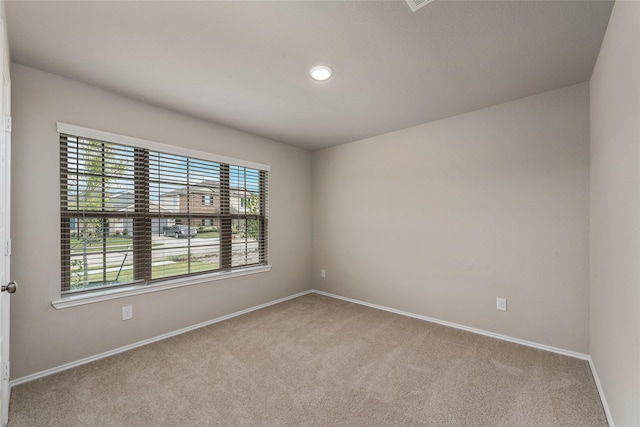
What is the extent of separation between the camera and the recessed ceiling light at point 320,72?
2.22 m

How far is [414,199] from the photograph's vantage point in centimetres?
355

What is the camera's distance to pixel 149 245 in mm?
2877

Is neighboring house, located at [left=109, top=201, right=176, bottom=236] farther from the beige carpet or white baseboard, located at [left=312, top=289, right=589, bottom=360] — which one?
white baseboard, located at [left=312, top=289, right=589, bottom=360]

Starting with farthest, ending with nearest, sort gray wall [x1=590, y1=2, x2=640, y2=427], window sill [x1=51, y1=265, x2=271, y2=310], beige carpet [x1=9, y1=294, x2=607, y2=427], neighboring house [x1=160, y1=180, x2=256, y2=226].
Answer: neighboring house [x1=160, y1=180, x2=256, y2=226] → window sill [x1=51, y1=265, x2=271, y2=310] → beige carpet [x1=9, y1=294, x2=607, y2=427] → gray wall [x1=590, y1=2, x2=640, y2=427]

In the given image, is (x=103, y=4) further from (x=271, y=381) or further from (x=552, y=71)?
(x=552, y=71)

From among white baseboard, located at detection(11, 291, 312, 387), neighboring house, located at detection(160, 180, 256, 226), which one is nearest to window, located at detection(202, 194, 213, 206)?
neighboring house, located at detection(160, 180, 256, 226)

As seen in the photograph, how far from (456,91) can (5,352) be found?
3.89m

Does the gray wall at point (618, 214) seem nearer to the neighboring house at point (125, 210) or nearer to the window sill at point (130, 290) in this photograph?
the window sill at point (130, 290)

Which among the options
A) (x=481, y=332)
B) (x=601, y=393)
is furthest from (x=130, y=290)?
(x=601, y=393)

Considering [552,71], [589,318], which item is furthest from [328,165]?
[589,318]

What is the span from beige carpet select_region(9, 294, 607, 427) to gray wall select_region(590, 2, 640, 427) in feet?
1.38

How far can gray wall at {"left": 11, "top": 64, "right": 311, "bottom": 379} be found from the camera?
2143 millimetres

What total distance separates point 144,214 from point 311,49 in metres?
2.22

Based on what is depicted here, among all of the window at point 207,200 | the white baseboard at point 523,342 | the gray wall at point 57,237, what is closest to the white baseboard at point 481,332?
the white baseboard at point 523,342
